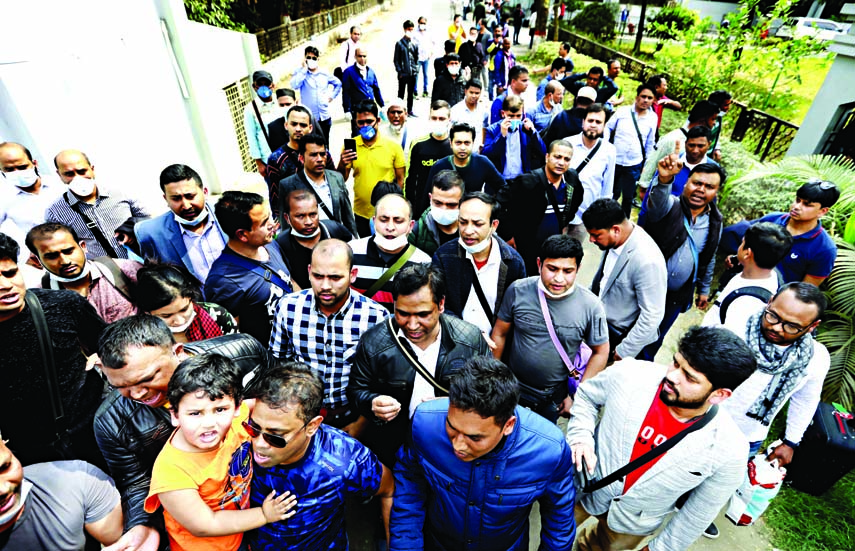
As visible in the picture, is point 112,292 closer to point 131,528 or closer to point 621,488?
point 131,528

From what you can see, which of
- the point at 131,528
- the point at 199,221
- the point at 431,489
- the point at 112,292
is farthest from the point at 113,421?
the point at 199,221

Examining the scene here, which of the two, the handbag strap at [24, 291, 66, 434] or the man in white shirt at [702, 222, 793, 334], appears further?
the man in white shirt at [702, 222, 793, 334]

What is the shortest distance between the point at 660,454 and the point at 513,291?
4.24 ft

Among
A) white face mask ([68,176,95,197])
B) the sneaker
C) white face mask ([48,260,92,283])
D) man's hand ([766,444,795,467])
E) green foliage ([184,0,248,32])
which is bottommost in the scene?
the sneaker

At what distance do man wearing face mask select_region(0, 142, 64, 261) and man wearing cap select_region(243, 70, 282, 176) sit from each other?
257 cm

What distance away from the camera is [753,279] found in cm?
312

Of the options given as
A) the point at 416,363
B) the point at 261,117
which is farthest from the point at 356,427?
the point at 261,117

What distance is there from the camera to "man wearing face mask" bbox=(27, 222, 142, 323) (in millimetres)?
2723

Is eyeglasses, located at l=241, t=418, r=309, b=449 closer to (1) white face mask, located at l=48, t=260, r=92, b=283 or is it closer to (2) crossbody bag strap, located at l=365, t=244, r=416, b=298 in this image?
(2) crossbody bag strap, located at l=365, t=244, r=416, b=298

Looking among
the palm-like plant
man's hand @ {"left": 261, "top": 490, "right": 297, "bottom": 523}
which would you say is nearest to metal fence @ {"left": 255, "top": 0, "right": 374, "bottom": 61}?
the palm-like plant

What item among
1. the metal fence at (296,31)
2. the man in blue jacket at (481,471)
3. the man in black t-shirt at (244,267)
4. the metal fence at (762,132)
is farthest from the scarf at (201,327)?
the metal fence at (296,31)

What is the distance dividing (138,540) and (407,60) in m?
11.1

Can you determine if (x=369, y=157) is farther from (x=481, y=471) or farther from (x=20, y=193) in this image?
(x=481, y=471)

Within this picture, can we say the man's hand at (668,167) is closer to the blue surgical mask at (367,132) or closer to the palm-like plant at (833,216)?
the palm-like plant at (833,216)
